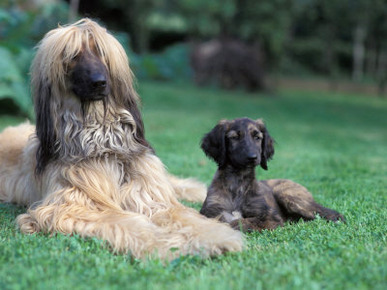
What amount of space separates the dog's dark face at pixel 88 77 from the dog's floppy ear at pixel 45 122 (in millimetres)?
269

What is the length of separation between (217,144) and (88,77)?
155 cm

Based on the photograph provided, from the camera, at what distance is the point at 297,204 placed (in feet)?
16.0

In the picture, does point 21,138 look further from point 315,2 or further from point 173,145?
point 315,2

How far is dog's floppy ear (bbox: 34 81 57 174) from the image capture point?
4262 mm

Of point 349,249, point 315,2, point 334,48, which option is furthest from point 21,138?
point 334,48

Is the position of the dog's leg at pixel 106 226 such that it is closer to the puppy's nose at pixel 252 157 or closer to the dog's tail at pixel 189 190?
the puppy's nose at pixel 252 157

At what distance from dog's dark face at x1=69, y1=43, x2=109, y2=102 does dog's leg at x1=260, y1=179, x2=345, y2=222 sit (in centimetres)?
205

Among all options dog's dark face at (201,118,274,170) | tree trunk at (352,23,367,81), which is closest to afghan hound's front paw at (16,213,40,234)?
dog's dark face at (201,118,274,170)

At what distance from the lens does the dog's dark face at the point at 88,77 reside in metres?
4.03

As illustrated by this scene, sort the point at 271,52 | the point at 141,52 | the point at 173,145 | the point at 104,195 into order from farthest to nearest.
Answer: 1. the point at 141,52
2. the point at 271,52
3. the point at 173,145
4. the point at 104,195

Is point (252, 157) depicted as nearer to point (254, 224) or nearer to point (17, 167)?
point (254, 224)

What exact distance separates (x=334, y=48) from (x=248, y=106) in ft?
69.2

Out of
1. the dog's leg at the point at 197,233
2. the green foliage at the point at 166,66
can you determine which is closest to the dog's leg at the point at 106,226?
the dog's leg at the point at 197,233

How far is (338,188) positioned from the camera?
616 cm
